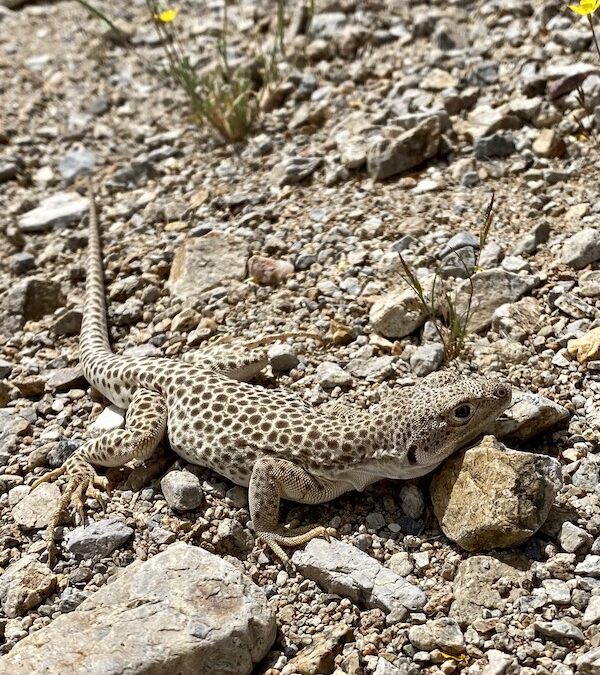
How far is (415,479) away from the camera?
4.67 meters

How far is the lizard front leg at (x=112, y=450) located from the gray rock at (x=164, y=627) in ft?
3.11

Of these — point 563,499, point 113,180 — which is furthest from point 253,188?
point 563,499

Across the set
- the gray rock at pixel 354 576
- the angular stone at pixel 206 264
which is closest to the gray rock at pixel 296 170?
the angular stone at pixel 206 264

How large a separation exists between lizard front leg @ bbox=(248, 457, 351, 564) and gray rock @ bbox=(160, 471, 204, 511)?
34 cm

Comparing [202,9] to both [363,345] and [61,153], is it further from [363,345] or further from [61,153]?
[363,345]

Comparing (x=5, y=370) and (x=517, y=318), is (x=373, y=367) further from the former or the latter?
(x=5, y=370)

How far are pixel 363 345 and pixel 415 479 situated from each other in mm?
1159

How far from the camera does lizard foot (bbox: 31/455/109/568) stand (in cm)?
464

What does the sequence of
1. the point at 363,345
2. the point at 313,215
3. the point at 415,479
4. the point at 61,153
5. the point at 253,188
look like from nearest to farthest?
the point at 415,479 < the point at 363,345 < the point at 313,215 < the point at 253,188 < the point at 61,153

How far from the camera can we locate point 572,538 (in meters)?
4.08

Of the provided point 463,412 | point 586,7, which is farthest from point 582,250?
point 463,412

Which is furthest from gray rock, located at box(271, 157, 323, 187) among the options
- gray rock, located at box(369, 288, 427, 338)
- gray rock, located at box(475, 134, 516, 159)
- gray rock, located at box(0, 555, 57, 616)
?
gray rock, located at box(0, 555, 57, 616)

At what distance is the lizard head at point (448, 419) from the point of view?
4.29m

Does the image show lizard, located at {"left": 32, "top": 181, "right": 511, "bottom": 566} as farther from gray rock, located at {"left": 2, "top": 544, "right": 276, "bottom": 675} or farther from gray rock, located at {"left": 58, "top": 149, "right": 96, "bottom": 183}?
gray rock, located at {"left": 58, "top": 149, "right": 96, "bottom": 183}
